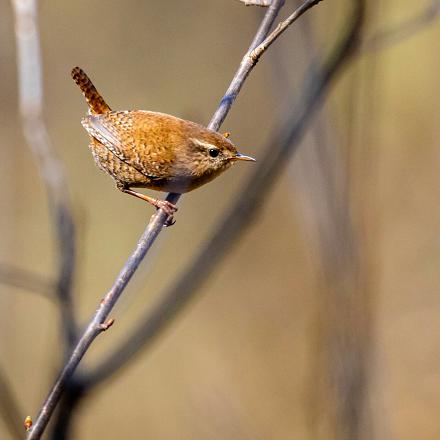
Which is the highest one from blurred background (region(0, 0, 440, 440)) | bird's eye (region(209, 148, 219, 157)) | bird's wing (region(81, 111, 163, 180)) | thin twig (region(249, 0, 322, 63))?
thin twig (region(249, 0, 322, 63))

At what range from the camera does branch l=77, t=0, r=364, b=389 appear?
184 cm

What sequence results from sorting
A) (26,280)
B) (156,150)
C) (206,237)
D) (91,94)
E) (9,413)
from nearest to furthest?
(9,413), (26,280), (156,150), (91,94), (206,237)

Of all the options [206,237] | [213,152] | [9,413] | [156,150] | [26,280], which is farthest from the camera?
[206,237]

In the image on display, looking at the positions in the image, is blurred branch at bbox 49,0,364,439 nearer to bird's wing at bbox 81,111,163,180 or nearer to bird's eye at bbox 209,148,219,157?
bird's eye at bbox 209,148,219,157

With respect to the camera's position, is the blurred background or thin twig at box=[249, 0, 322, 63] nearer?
thin twig at box=[249, 0, 322, 63]

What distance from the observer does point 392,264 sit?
21.2 feet

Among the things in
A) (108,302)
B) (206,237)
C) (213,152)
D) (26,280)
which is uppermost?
(213,152)

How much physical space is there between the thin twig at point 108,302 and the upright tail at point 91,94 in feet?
3.57

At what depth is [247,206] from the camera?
2.09 meters

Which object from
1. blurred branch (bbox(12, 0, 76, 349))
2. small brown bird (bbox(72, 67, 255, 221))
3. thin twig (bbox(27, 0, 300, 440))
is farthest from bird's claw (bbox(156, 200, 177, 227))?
blurred branch (bbox(12, 0, 76, 349))

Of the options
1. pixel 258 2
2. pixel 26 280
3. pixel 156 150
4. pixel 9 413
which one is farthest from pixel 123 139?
pixel 9 413

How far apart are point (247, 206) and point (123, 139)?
→ 106 cm

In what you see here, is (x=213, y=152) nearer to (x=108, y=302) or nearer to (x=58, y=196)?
(x=58, y=196)

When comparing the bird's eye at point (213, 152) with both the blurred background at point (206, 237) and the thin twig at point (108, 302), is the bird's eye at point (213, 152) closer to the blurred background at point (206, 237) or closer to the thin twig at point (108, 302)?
the thin twig at point (108, 302)
